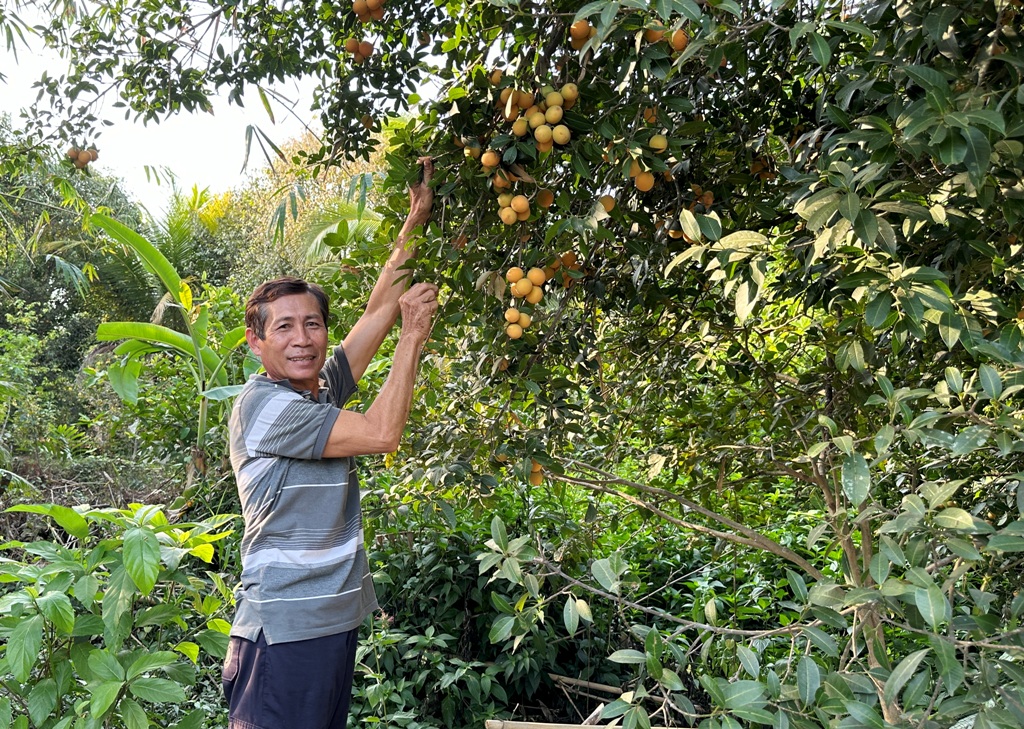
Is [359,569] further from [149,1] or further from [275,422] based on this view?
[149,1]

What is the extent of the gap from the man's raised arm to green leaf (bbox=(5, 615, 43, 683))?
2.77ft

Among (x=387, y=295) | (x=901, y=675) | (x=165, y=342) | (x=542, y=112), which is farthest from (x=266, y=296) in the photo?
(x=165, y=342)

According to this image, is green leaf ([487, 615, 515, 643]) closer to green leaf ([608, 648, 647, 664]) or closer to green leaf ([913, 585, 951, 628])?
green leaf ([608, 648, 647, 664])

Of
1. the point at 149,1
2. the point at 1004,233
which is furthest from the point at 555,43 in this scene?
the point at 149,1

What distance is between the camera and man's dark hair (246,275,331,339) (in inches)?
73.0

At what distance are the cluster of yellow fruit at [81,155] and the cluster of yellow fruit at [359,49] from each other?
3.24 feet

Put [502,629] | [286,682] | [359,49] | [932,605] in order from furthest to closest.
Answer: [359,49] < [286,682] < [502,629] < [932,605]

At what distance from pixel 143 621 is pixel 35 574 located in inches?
10.1

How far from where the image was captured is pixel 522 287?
1.49 metres

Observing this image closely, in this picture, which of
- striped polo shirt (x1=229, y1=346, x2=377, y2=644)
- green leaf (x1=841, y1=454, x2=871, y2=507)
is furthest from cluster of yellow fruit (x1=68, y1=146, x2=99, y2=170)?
green leaf (x1=841, y1=454, x2=871, y2=507)

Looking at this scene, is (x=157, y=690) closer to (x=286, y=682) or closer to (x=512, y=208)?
(x=286, y=682)

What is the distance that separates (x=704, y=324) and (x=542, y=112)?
92cm

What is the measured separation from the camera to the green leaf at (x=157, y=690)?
187cm

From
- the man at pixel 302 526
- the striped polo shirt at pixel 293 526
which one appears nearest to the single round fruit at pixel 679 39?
the man at pixel 302 526
